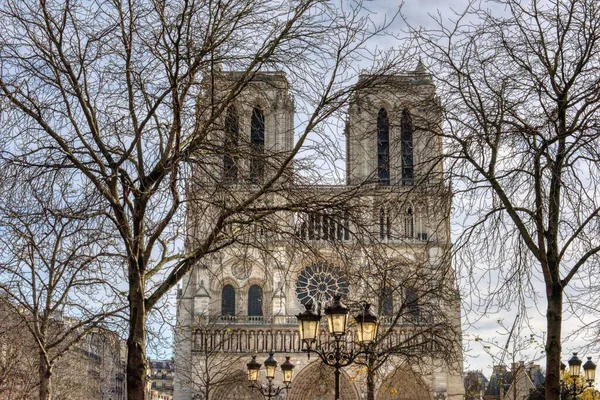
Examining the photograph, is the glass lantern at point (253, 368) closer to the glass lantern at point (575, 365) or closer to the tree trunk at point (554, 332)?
the glass lantern at point (575, 365)

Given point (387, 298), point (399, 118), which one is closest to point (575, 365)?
point (387, 298)

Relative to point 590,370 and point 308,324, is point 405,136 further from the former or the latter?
point 590,370

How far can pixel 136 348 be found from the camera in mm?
8555

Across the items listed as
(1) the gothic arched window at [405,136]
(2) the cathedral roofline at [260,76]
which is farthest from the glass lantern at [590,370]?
(2) the cathedral roofline at [260,76]

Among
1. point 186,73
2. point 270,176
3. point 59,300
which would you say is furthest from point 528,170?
point 59,300

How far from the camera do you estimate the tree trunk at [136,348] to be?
8.54 m

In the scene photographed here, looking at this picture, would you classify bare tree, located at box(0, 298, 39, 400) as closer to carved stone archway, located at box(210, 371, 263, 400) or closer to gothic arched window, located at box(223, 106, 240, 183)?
gothic arched window, located at box(223, 106, 240, 183)

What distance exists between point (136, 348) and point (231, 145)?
6.87ft

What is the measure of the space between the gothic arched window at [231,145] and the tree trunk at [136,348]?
51.6 inches

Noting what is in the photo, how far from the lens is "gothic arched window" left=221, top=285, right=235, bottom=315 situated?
4075 centimetres

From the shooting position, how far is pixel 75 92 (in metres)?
8.84

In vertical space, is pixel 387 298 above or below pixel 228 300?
below

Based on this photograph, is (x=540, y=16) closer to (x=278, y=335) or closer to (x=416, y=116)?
(x=416, y=116)

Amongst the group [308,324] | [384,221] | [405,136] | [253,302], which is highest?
[253,302]
